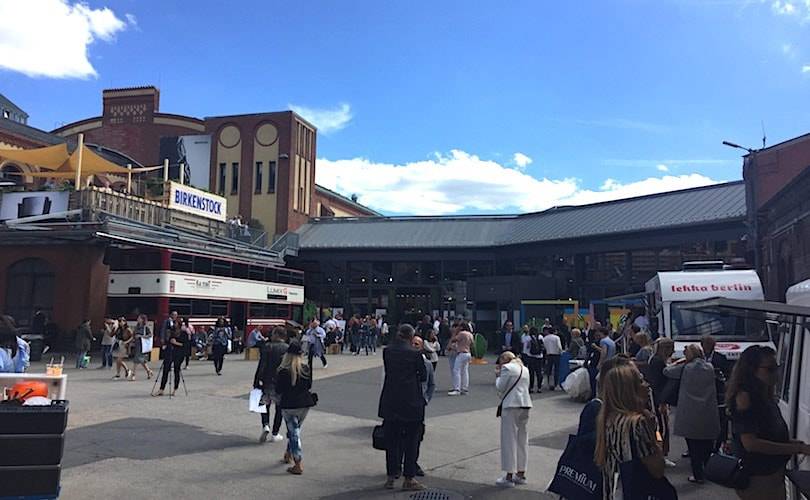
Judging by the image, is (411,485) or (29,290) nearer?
(411,485)

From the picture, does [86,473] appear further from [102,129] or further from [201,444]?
[102,129]

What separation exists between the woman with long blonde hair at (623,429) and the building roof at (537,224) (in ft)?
88.5

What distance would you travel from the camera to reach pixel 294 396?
26.2 ft

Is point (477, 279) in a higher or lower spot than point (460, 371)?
higher

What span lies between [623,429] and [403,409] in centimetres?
366

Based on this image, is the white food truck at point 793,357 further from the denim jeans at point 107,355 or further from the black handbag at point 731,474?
the denim jeans at point 107,355

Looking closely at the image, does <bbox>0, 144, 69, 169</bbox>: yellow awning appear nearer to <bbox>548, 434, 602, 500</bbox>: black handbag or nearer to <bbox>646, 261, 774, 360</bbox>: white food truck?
<bbox>646, 261, 774, 360</bbox>: white food truck

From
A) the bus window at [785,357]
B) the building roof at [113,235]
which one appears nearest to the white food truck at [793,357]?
the bus window at [785,357]

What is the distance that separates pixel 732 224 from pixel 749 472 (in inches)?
1047

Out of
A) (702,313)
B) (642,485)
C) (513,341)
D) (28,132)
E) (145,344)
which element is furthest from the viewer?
(28,132)

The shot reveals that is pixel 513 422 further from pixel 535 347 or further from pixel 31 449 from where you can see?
pixel 535 347

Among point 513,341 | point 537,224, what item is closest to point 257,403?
point 513,341

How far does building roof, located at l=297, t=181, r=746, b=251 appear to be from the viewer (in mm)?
30375

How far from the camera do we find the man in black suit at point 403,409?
23.9ft
